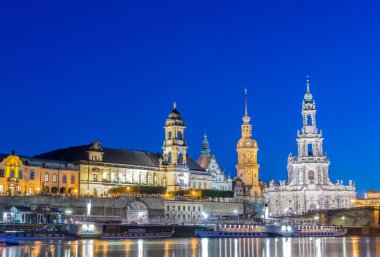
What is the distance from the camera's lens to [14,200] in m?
111

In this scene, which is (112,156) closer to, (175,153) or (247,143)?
(175,153)

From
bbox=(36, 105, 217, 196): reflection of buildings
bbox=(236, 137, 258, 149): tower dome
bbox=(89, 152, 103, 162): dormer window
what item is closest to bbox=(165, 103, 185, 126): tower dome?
bbox=(36, 105, 217, 196): reflection of buildings

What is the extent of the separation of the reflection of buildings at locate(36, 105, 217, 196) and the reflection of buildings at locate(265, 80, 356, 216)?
16.5m

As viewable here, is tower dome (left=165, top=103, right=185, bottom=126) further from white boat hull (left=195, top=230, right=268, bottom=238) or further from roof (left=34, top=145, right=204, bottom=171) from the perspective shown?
white boat hull (left=195, top=230, right=268, bottom=238)

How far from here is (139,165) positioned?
14712cm

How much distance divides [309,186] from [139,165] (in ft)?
121

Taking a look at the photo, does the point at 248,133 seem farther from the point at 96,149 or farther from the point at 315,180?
the point at 96,149

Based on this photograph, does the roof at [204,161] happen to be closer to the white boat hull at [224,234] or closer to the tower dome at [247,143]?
the tower dome at [247,143]

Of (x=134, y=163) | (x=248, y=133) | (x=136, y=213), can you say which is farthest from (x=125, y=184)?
(x=248, y=133)

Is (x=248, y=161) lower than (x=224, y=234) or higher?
higher

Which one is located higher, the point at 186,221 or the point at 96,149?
the point at 96,149

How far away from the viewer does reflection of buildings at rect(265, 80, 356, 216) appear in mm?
156000

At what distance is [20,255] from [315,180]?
334 feet

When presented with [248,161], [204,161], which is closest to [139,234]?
[204,161]
